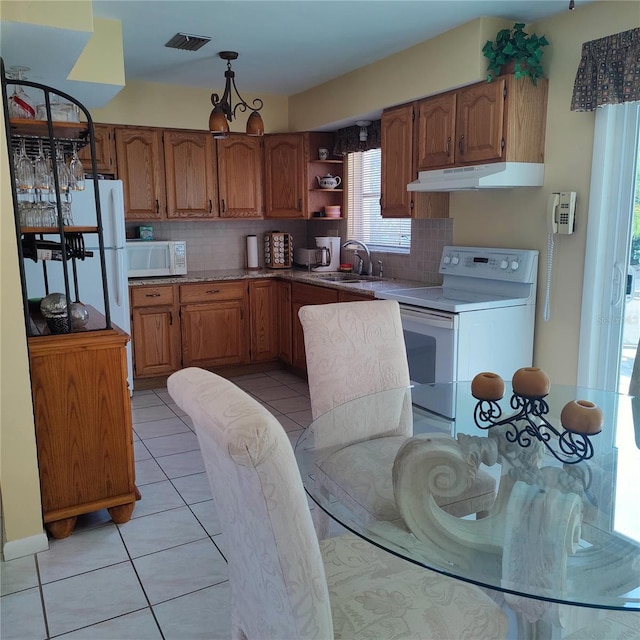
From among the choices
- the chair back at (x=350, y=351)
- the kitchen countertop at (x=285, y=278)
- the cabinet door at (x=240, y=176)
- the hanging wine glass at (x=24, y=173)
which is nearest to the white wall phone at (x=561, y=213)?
the kitchen countertop at (x=285, y=278)

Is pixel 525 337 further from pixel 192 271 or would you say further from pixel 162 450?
pixel 192 271

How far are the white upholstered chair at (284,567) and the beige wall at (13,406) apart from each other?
1.34m

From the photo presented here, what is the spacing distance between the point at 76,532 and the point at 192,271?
3.11 m

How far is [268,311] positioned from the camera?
16.9ft

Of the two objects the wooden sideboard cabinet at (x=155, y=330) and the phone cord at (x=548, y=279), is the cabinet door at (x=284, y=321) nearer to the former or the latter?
the wooden sideboard cabinet at (x=155, y=330)

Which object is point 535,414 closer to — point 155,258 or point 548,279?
point 548,279

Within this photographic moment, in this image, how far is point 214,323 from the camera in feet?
16.1

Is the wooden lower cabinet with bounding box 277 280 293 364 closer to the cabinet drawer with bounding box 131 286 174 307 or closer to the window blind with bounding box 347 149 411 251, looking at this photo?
the window blind with bounding box 347 149 411 251

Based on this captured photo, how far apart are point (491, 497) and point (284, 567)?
720 millimetres

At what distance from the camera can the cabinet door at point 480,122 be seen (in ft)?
10.5

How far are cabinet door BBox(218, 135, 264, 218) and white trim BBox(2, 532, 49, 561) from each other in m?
3.30

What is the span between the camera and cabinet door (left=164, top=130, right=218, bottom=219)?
15.9ft

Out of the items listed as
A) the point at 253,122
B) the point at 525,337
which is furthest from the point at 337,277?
the point at 525,337

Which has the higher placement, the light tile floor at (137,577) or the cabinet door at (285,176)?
the cabinet door at (285,176)
